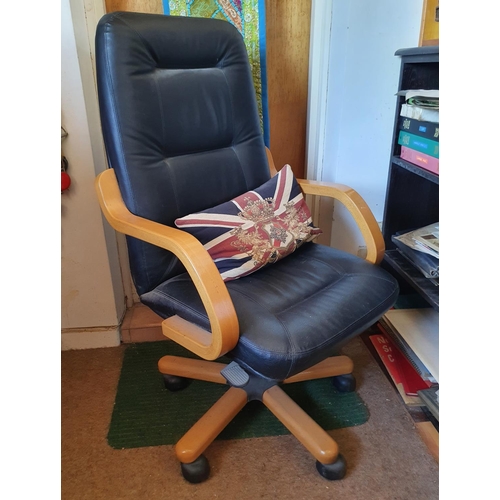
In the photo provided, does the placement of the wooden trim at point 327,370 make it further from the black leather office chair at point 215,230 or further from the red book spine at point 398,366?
the red book spine at point 398,366

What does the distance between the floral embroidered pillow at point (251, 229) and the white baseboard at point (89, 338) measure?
2.12ft

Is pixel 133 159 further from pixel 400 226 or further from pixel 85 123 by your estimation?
pixel 400 226

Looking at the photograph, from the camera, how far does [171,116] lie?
1.06 m

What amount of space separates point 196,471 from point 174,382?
327 millimetres

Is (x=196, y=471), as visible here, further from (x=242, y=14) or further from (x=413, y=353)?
(x=242, y=14)

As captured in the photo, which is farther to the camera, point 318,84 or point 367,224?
point 318,84

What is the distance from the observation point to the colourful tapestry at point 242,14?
4.33 feet

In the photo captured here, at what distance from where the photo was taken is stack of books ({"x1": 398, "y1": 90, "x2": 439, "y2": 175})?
3.30 feet

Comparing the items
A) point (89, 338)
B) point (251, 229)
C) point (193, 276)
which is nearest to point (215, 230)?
point (251, 229)

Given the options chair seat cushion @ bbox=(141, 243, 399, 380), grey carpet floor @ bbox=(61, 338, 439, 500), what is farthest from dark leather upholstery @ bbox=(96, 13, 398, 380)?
grey carpet floor @ bbox=(61, 338, 439, 500)
